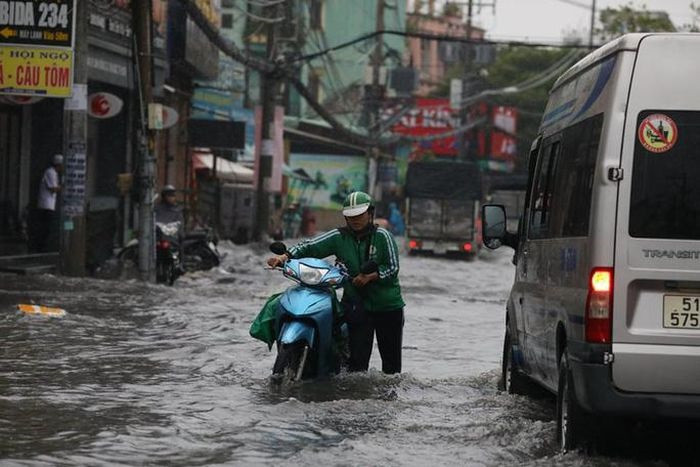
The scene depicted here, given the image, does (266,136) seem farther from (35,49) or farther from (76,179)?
(35,49)

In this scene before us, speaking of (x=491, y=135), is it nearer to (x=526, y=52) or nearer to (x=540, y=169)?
(x=526, y=52)

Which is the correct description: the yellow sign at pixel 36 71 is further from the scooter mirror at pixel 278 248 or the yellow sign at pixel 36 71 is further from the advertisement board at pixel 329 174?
the advertisement board at pixel 329 174

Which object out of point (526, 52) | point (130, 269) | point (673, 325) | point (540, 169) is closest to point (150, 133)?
point (130, 269)

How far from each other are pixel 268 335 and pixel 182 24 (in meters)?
22.6

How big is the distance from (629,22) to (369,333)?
55876mm

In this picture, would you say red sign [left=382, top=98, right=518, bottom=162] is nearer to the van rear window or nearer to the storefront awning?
the storefront awning

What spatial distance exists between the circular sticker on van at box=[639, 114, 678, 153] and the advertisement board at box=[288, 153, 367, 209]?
57.9 metres

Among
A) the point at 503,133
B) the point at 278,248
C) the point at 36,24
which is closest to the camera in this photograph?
the point at 278,248

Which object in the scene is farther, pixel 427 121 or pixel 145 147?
pixel 427 121

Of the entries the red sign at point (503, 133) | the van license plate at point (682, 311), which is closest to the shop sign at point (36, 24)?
the van license plate at point (682, 311)

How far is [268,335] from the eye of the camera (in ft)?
35.3

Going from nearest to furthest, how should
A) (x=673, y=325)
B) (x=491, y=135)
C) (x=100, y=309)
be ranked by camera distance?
1. (x=673, y=325)
2. (x=100, y=309)
3. (x=491, y=135)

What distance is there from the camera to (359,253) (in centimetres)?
1098

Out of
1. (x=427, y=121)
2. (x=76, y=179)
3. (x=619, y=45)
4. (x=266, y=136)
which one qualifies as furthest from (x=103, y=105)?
(x=427, y=121)
